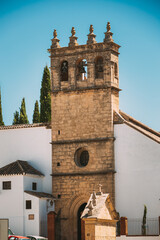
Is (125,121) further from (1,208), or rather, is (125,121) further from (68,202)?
(1,208)

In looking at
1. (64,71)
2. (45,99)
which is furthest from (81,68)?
(45,99)

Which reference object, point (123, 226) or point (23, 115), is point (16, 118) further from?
point (123, 226)

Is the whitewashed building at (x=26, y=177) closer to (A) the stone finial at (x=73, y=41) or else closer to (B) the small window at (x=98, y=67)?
(B) the small window at (x=98, y=67)

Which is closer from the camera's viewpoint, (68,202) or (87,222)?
(87,222)

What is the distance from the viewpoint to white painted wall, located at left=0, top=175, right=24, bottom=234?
38.0m

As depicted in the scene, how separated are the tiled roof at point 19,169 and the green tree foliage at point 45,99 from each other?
36.8 ft

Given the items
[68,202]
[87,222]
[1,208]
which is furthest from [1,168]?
[87,222]

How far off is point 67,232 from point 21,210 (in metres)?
3.68

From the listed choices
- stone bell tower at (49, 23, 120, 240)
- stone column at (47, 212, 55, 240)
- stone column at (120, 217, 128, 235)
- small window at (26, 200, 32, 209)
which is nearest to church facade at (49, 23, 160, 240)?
stone bell tower at (49, 23, 120, 240)

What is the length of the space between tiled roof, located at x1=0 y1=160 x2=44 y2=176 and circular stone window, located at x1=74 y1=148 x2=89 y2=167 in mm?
3058

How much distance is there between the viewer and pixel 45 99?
173 feet

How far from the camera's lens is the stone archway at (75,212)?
38.6 metres

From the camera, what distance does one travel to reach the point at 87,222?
2764 centimetres

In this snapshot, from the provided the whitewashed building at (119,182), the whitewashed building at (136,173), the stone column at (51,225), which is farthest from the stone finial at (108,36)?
the stone column at (51,225)
